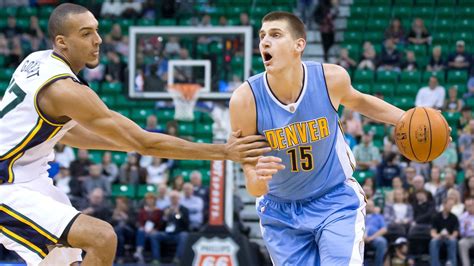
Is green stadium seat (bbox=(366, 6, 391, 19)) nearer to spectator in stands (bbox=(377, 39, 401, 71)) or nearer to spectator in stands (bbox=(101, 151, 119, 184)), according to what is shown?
spectator in stands (bbox=(377, 39, 401, 71))

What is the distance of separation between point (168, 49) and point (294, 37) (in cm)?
692

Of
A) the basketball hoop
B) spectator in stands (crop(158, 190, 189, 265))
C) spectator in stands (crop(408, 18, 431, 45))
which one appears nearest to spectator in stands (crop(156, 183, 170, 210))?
spectator in stands (crop(158, 190, 189, 265))

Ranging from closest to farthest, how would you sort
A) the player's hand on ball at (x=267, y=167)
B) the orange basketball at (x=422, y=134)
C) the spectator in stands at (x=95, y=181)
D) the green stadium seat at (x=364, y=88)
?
the player's hand on ball at (x=267, y=167)
the orange basketball at (x=422, y=134)
the spectator in stands at (x=95, y=181)
the green stadium seat at (x=364, y=88)

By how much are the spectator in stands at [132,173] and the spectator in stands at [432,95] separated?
4.52 meters

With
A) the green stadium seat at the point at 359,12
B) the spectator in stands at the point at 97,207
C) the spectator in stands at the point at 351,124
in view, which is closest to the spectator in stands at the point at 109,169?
the spectator in stands at the point at 97,207

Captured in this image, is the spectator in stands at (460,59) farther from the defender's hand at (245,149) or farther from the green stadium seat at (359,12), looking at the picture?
the defender's hand at (245,149)

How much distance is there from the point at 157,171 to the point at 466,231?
466cm

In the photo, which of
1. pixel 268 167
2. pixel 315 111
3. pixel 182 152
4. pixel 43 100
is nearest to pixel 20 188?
pixel 43 100

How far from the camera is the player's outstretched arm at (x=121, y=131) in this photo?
539cm

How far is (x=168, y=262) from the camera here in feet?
41.3

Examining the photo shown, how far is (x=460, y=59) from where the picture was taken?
54.0ft

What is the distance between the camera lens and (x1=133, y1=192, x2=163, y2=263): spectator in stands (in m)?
12.6

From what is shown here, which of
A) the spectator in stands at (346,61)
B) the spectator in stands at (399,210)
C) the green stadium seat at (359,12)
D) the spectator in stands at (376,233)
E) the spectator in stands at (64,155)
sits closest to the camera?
the spectator in stands at (376,233)

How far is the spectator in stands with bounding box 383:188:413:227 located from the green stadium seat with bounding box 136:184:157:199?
11.4 feet
